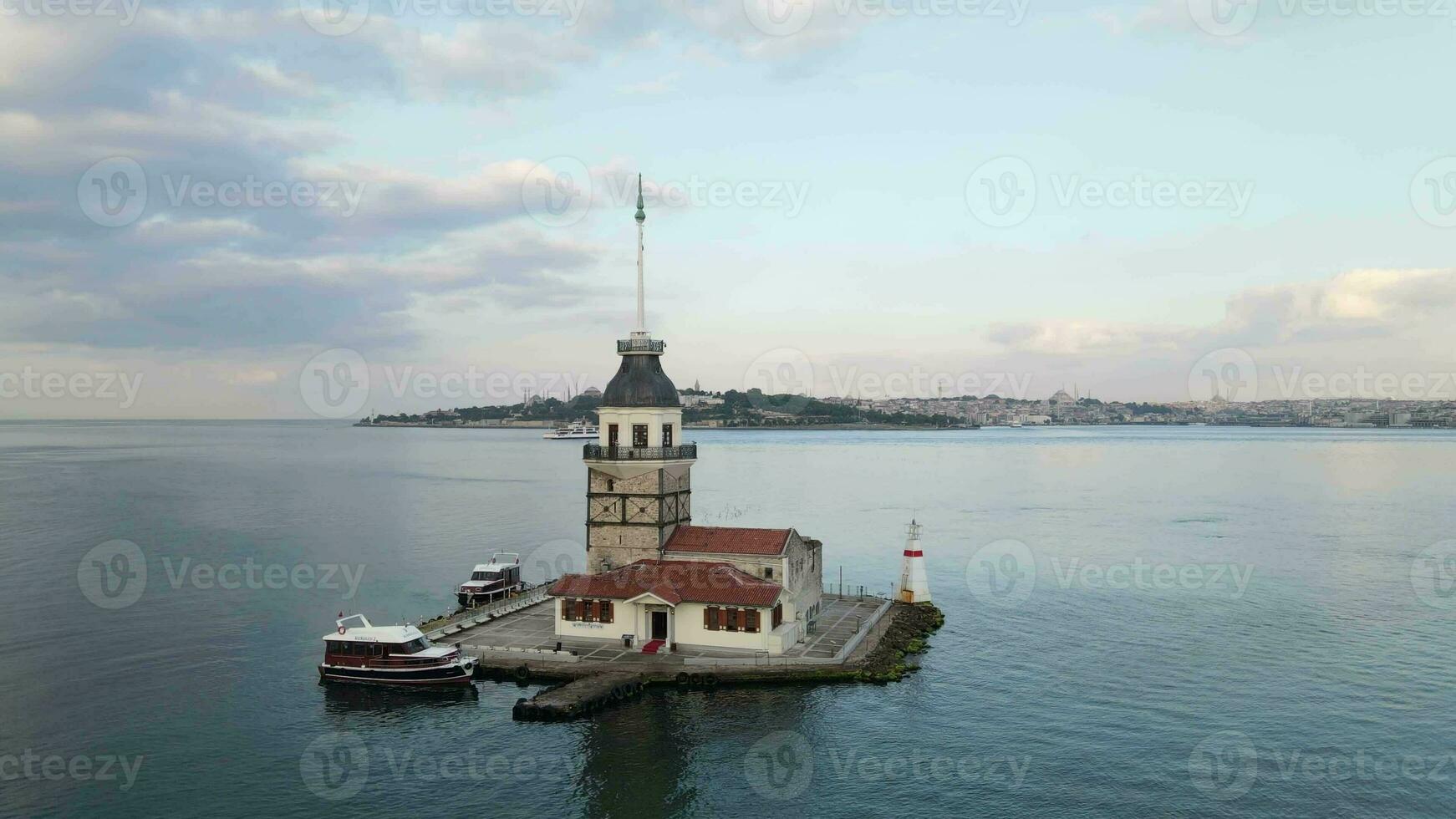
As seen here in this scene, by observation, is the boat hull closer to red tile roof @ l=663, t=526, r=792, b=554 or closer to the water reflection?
the water reflection

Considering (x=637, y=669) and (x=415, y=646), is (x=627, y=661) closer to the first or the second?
(x=637, y=669)

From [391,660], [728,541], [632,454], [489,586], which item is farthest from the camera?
[489,586]

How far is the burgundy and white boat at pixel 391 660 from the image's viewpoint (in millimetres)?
39594

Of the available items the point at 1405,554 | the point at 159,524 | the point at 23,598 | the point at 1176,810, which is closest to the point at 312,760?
the point at 1176,810

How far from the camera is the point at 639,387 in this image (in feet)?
150

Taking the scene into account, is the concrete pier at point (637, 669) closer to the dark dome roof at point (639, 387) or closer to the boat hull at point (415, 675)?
the boat hull at point (415, 675)

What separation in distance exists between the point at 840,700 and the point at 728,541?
9.45 meters

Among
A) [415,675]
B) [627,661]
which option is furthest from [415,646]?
[627,661]

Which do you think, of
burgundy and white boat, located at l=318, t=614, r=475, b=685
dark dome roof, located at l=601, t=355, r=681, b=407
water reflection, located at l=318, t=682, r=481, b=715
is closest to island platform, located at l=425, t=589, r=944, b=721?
burgundy and white boat, located at l=318, t=614, r=475, b=685

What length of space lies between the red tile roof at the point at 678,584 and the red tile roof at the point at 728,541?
30.7 inches

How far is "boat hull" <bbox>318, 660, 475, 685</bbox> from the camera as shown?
130 ft

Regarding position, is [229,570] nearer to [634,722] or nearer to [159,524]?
[159,524]

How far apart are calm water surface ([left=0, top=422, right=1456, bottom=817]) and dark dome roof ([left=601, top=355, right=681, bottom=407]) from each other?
13.9 meters

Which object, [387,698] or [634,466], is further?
[634,466]
